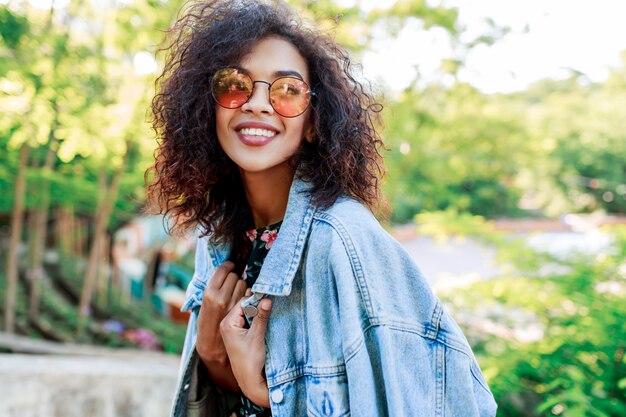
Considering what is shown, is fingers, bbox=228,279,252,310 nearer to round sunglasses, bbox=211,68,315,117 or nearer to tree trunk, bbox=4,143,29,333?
round sunglasses, bbox=211,68,315,117

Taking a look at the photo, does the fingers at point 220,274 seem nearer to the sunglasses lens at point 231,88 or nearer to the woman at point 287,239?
the woman at point 287,239

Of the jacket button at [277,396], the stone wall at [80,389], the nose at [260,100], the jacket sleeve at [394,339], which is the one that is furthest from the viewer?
the stone wall at [80,389]

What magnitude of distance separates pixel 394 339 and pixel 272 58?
774mm

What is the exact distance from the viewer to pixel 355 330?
119 cm

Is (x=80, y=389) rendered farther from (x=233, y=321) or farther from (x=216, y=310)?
(x=233, y=321)

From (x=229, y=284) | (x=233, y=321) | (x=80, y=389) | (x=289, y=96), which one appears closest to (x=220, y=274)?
(x=229, y=284)

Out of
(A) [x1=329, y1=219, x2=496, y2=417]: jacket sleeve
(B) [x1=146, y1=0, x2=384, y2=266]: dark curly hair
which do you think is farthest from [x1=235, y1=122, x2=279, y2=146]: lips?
(A) [x1=329, y1=219, x2=496, y2=417]: jacket sleeve

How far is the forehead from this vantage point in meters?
1.46

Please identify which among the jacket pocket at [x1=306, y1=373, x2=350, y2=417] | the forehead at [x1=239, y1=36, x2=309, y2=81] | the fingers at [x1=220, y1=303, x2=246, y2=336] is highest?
the forehead at [x1=239, y1=36, x2=309, y2=81]

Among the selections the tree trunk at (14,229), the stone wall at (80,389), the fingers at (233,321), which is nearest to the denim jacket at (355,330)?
the fingers at (233,321)

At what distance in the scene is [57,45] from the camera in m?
5.19

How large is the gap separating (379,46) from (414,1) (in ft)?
2.07

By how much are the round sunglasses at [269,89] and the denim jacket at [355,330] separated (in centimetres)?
26

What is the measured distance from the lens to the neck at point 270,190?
1.58 meters
